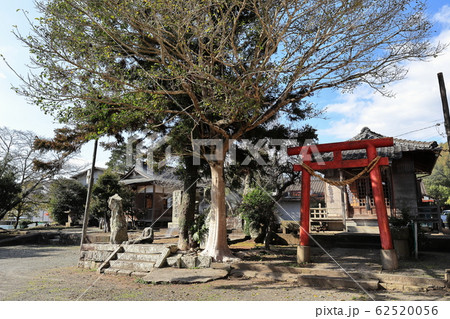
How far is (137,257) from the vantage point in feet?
33.2

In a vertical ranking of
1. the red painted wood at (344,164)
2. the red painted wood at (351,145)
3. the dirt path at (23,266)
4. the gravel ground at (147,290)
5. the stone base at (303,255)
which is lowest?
the dirt path at (23,266)

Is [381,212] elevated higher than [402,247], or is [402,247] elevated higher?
[381,212]

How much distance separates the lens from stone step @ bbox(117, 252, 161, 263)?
9.81 metres

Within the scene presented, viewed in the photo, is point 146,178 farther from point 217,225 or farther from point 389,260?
point 389,260

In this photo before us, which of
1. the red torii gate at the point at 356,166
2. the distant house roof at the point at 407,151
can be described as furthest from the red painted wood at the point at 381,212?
the distant house roof at the point at 407,151

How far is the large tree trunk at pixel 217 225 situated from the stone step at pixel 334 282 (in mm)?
2828

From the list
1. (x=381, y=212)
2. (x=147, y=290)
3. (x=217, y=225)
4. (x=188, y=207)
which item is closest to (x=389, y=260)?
(x=381, y=212)

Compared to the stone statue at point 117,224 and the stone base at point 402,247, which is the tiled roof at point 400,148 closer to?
the stone base at point 402,247

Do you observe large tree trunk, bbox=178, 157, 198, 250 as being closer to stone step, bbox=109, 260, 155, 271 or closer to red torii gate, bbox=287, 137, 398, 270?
stone step, bbox=109, 260, 155, 271

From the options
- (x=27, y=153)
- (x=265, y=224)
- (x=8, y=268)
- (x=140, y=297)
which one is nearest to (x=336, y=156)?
(x=265, y=224)

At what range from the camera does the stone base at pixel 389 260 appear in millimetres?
7875

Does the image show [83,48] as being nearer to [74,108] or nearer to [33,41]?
[33,41]

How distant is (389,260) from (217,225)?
5.15m

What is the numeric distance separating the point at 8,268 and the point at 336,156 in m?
12.3
